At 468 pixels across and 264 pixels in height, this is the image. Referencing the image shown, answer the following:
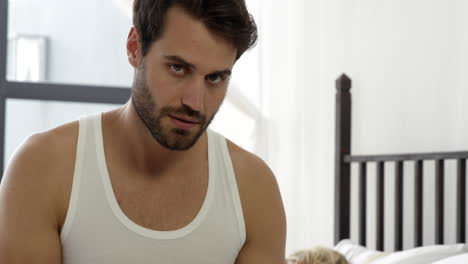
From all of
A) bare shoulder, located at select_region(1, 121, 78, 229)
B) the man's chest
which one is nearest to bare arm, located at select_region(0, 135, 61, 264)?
bare shoulder, located at select_region(1, 121, 78, 229)

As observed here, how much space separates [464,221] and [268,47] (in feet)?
4.72

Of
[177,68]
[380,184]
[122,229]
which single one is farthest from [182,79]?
[380,184]

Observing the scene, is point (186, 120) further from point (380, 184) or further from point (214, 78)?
point (380, 184)

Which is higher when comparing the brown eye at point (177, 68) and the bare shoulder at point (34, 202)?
the brown eye at point (177, 68)

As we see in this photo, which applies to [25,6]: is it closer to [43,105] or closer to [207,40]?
[43,105]

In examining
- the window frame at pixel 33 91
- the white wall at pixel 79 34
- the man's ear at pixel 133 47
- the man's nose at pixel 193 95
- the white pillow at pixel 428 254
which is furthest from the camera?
the white wall at pixel 79 34

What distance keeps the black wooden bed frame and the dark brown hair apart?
115 centimetres

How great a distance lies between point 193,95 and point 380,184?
1535mm

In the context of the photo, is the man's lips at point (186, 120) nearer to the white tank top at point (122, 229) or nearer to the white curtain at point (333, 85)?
the white tank top at point (122, 229)

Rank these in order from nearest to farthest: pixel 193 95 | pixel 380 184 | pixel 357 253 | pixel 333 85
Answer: pixel 193 95, pixel 357 253, pixel 380 184, pixel 333 85

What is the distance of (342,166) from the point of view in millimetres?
2695

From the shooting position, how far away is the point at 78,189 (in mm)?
1171

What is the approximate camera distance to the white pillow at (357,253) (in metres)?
2.21

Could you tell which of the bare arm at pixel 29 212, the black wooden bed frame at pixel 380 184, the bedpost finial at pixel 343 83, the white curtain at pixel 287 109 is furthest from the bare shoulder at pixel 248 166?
the white curtain at pixel 287 109
